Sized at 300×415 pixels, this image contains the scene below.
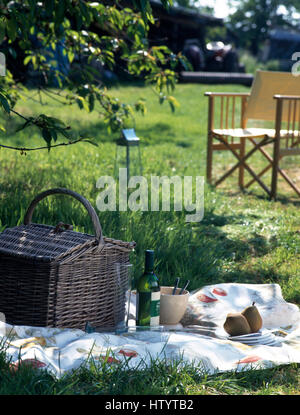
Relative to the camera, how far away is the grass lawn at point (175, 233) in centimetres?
214

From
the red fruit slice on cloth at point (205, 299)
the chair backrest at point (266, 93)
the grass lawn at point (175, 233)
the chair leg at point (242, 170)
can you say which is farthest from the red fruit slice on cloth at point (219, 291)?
the chair backrest at point (266, 93)

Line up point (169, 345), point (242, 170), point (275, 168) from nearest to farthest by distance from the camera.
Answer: point (169, 345), point (275, 168), point (242, 170)

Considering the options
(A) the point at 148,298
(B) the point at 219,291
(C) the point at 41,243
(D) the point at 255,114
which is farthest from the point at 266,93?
(C) the point at 41,243

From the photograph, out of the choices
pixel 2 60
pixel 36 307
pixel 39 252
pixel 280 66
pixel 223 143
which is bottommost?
pixel 36 307

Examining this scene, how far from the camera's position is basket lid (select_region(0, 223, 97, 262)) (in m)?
2.51

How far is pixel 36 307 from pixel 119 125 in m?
2.46

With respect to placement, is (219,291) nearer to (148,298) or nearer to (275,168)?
(148,298)

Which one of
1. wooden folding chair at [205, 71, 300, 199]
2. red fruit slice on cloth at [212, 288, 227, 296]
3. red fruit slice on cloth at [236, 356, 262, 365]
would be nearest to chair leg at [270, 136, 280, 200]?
wooden folding chair at [205, 71, 300, 199]

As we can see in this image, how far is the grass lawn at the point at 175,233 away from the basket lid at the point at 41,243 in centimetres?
55

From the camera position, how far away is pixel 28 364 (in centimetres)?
211

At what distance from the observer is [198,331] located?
278cm

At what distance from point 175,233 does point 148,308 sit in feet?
3.96
